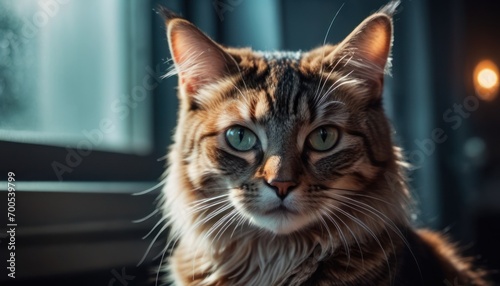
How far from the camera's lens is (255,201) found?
1.10 meters

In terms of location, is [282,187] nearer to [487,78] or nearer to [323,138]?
[323,138]

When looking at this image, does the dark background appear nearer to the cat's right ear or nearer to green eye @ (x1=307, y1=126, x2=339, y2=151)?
the cat's right ear

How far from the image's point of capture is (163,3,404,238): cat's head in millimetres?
1121

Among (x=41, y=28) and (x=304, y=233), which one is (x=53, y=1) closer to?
(x=41, y=28)

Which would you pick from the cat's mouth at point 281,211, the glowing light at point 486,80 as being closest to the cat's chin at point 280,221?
the cat's mouth at point 281,211

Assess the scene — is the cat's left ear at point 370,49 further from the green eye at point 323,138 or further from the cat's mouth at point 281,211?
the cat's mouth at point 281,211

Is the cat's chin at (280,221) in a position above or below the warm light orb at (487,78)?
below

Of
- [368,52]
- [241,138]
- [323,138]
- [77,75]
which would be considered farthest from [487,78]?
[77,75]

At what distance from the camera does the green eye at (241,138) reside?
46.8 inches

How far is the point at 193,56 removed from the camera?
125 cm

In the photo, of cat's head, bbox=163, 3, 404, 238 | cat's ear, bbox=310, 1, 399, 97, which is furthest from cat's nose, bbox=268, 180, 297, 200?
cat's ear, bbox=310, 1, 399, 97

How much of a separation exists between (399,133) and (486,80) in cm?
30

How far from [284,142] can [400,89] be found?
0.74 meters

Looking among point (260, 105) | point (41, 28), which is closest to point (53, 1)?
point (41, 28)
